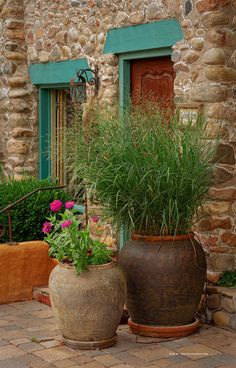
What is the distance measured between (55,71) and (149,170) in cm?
382

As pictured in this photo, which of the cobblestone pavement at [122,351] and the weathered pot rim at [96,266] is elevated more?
the weathered pot rim at [96,266]

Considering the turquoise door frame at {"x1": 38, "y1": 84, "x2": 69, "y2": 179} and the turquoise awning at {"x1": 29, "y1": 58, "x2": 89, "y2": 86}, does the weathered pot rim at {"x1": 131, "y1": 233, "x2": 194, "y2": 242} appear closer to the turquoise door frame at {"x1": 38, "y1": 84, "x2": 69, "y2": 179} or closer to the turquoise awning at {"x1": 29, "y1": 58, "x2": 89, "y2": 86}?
the turquoise awning at {"x1": 29, "y1": 58, "x2": 89, "y2": 86}

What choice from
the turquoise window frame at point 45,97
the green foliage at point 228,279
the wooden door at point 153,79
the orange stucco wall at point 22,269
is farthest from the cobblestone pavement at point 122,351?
the turquoise window frame at point 45,97

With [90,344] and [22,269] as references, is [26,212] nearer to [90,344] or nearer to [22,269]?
[22,269]

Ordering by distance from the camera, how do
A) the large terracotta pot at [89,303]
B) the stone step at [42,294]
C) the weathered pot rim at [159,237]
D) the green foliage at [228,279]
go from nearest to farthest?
the large terracotta pot at [89,303] → the weathered pot rim at [159,237] → the green foliage at [228,279] → the stone step at [42,294]

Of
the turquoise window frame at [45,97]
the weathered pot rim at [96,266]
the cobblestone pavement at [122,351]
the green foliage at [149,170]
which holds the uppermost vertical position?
the turquoise window frame at [45,97]

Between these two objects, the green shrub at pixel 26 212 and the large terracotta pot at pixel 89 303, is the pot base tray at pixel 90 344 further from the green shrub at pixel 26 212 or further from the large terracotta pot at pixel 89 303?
the green shrub at pixel 26 212

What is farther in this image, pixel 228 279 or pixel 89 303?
pixel 228 279

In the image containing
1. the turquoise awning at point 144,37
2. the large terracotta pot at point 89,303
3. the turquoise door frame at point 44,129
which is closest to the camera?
the large terracotta pot at point 89,303

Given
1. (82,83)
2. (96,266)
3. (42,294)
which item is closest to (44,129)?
(82,83)

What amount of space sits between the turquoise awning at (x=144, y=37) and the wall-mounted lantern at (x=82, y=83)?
0.33m

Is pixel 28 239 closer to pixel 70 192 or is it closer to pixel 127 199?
pixel 70 192

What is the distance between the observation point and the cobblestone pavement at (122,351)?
5.68 metres

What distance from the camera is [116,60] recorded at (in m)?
8.39
